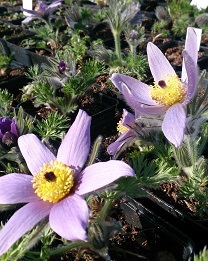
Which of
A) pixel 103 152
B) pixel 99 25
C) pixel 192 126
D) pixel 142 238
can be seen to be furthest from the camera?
pixel 99 25

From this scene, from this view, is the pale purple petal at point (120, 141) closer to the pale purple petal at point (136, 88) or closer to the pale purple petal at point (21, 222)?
the pale purple petal at point (136, 88)

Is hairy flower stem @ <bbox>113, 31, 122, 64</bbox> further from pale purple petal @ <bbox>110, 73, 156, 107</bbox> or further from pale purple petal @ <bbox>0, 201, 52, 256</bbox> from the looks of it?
pale purple petal @ <bbox>0, 201, 52, 256</bbox>

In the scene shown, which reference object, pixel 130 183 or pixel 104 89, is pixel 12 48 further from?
pixel 130 183

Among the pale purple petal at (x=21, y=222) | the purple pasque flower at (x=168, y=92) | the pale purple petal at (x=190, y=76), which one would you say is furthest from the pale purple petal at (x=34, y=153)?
the pale purple petal at (x=190, y=76)

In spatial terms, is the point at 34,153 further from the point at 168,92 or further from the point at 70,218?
the point at 168,92

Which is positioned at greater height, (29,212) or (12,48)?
(29,212)

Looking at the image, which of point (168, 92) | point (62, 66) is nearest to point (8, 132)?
point (168, 92)

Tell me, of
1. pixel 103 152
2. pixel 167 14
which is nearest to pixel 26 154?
pixel 103 152
